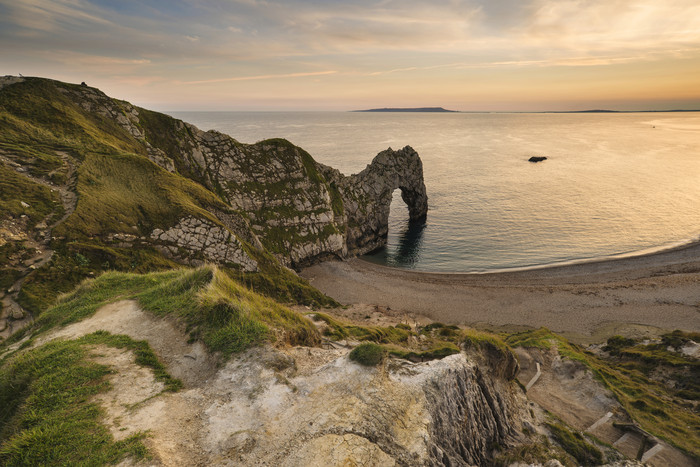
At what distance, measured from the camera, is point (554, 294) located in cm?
4231

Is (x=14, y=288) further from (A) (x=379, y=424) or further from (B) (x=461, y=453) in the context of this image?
(B) (x=461, y=453)

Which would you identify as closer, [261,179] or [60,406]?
[60,406]

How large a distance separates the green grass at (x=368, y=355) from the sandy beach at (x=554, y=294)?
27.7 metres

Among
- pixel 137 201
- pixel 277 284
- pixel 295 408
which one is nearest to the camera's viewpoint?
pixel 295 408

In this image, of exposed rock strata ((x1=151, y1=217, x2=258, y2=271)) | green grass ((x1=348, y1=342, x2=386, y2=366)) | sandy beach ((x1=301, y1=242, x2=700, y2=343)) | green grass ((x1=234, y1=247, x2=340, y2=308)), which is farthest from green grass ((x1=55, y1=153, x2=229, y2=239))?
green grass ((x1=348, y1=342, x2=386, y2=366))

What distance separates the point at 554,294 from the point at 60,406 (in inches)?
1994

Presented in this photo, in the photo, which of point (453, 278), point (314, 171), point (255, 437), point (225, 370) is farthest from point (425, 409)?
point (314, 171)

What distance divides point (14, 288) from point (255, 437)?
728 inches

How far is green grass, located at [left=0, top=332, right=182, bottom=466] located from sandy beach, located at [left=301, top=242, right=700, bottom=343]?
3165 centimetres

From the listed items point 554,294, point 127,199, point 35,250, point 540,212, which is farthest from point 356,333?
point 540,212

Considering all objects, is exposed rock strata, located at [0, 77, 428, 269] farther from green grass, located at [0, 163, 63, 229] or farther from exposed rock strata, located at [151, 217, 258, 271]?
green grass, located at [0, 163, 63, 229]

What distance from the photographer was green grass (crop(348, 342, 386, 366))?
444 inches

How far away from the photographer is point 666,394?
69.9 feet

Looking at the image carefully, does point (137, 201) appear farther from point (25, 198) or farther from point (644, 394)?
point (644, 394)
